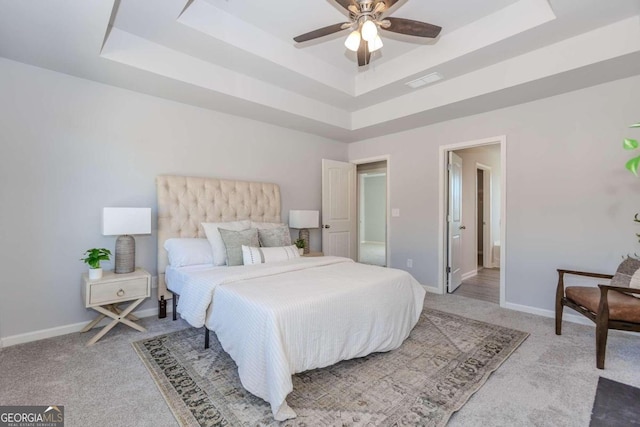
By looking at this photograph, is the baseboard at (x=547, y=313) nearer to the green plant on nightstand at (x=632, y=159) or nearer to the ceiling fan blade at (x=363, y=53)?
the green plant on nightstand at (x=632, y=159)

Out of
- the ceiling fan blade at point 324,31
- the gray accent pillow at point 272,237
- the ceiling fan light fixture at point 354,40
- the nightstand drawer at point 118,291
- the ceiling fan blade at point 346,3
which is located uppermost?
the ceiling fan blade at point 346,3

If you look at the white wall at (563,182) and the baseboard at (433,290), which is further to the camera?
the baseboard at (433,290)

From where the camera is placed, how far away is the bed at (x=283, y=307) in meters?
1.77

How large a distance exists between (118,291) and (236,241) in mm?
1127

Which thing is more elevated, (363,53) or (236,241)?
(363,53)

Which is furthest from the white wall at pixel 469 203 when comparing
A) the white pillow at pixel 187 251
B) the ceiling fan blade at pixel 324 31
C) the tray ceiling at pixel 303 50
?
the white pillow at pixel 187 251

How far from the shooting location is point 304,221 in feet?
14.6

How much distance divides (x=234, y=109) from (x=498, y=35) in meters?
2.95

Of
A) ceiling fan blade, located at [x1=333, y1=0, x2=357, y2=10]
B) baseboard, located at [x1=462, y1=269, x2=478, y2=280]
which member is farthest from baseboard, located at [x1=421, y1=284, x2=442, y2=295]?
ceiling fan blade, located at [x1=333, y1=0, x2=357, y2=10]

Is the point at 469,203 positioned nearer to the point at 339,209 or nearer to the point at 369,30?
the point at 339,209

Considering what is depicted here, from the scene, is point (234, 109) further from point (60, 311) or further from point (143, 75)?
point (60, 311)

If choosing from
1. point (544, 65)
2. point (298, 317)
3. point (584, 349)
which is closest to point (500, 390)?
point (584, 349)

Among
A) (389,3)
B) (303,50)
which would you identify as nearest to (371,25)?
(389,3)

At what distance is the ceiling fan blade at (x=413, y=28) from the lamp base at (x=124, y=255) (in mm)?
3009
